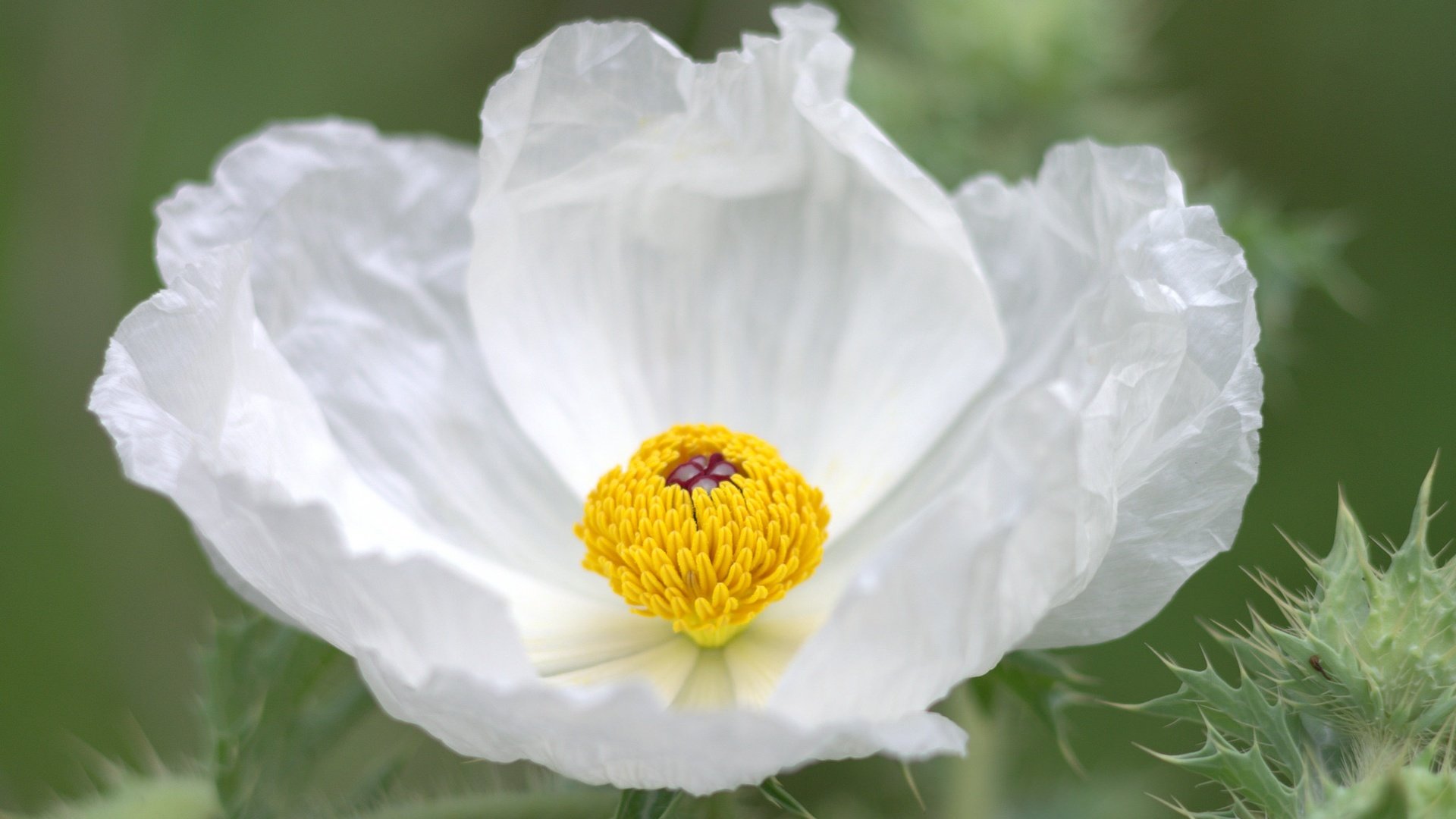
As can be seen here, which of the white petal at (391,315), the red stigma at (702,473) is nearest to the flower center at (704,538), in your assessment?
the red stigma at (702,473)

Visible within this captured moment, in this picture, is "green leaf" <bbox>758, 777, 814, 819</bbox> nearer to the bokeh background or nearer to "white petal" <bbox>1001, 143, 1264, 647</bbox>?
"white petal" <bbox>1001, 143, 1264, 647</bbox>

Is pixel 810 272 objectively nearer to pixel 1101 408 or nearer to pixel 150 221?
pixel 1101 408

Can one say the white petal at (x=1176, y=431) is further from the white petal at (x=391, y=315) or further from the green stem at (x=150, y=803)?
the green stem at (x=150, y=803)

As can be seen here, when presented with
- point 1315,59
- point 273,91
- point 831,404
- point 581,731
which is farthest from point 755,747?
point 273,91

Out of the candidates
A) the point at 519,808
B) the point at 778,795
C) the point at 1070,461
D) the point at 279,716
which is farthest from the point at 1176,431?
the point at 279,716

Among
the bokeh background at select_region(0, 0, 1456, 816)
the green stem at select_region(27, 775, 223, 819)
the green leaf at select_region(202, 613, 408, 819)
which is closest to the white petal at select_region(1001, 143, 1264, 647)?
the bokeh background at select_region(0, 0, 1456, 816)

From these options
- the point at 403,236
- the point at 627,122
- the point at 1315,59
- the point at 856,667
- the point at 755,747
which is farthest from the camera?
the point at 1315,59

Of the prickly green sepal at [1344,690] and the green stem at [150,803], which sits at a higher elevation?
the prickly green sepal at [1344,690]
